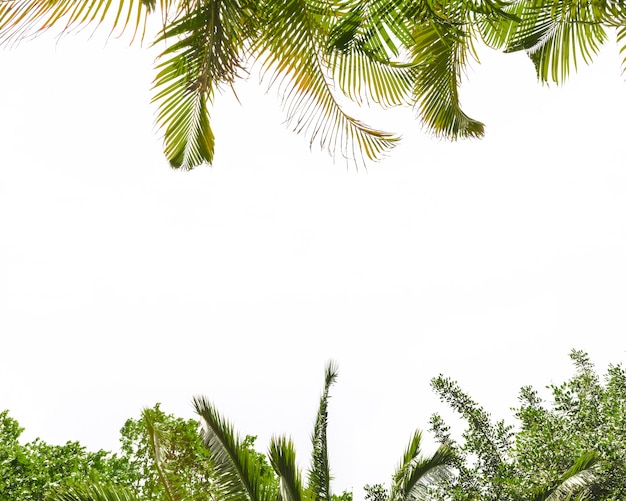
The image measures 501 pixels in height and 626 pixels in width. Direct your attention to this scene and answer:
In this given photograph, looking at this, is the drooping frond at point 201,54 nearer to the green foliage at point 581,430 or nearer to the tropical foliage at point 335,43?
the tropical foliage at point 335,43

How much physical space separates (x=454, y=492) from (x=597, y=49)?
1022 centimetres

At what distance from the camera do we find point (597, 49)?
408 centimetres

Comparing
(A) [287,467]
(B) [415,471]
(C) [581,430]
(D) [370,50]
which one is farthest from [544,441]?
(D) [370,50]

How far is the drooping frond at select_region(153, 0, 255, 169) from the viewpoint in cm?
272

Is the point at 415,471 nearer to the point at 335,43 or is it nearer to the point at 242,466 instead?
the point at 242,466

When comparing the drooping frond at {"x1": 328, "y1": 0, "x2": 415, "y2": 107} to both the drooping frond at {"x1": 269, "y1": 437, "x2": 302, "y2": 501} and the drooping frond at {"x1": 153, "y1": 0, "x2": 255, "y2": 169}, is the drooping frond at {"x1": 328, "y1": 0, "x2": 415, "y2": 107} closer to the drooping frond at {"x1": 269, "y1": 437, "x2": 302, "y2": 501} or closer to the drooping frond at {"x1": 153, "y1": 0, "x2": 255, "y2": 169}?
the drooping frond at {"x1": 153, "y1": 0, "x2": 255, "y2": 169}

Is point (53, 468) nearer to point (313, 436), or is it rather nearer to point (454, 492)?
point (313, 436)

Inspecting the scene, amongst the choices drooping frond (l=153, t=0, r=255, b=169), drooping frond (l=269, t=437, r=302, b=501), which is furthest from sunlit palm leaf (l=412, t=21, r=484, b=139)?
drooping frond (l=269, t=437, r=302, b=501)

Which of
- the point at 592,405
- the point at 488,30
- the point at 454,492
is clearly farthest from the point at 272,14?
the point at 592,405

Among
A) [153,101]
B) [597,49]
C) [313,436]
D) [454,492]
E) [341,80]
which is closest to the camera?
[153,101]

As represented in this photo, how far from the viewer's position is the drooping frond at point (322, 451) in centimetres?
741

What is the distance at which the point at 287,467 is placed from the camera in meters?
5.83

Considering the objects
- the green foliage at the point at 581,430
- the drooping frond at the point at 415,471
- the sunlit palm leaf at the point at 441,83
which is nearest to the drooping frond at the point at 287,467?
the drooping frond at the point at 415,471

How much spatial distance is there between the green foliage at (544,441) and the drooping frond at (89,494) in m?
7.07
